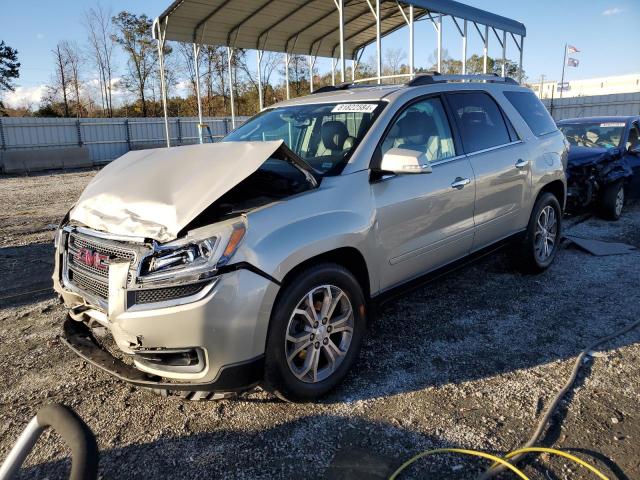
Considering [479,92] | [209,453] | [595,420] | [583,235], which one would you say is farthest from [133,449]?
[583,235]

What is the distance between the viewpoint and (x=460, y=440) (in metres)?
2.58

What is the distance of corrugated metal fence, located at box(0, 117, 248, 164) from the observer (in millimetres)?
19953

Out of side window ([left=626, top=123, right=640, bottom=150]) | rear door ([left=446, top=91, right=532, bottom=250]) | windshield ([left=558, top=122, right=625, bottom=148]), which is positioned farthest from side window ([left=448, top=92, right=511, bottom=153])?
side window ([left=626, top=123, right=640, bottom=150])

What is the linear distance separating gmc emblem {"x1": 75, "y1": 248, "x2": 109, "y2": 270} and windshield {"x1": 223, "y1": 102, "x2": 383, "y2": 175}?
143 cm

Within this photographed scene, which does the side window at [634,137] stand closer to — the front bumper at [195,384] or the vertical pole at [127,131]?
the front bumper at [195,384]

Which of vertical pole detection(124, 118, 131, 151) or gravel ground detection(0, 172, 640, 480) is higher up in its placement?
vertical pole detection(124, 118, 131, 151)

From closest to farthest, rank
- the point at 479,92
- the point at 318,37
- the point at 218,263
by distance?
the point at 218,263
the point at 479,92
the point at 318,37

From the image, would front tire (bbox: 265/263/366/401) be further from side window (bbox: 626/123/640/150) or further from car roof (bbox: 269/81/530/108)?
side window (bbox: 626/123/640/150)

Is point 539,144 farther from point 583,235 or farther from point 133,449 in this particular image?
point 133,449

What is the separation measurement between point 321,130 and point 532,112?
2625 mm

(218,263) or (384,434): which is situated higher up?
(218,263)

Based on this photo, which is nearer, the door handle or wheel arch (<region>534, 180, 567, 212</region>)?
the door handle

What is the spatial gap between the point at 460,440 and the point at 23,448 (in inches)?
A: 80.3

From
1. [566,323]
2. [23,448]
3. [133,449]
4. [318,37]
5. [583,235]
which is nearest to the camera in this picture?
[23,448]
